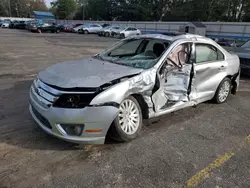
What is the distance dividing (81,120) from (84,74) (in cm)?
76

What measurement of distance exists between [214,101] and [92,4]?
6421 cm

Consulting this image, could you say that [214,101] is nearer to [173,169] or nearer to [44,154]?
[173,169]

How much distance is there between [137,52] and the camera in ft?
14.7

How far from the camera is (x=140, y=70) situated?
3.32 meters

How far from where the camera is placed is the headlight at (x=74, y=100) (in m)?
2.73

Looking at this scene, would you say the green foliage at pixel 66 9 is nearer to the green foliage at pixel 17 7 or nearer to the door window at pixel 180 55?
the green foliage at pixel 17 7

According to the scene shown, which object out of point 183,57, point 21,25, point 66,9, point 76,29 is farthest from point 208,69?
point 66,9

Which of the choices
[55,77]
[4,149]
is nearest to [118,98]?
[55,77]

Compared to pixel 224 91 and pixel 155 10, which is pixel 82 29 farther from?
pixel 224 91

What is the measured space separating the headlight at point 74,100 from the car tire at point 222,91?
3.23 meters

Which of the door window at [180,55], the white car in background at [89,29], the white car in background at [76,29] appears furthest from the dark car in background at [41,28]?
the door window at [180,55]

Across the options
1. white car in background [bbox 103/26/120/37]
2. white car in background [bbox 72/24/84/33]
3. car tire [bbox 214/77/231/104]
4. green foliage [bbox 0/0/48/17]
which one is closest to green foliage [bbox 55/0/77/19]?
green foliage [bbox 0/0/48/17]

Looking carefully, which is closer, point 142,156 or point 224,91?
point 142,156

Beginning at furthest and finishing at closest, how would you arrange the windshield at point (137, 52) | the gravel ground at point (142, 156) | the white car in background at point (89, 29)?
the white car in background at point (89, 29), the windshield at point (137, 52), the gravel ground at point (142, 156)
